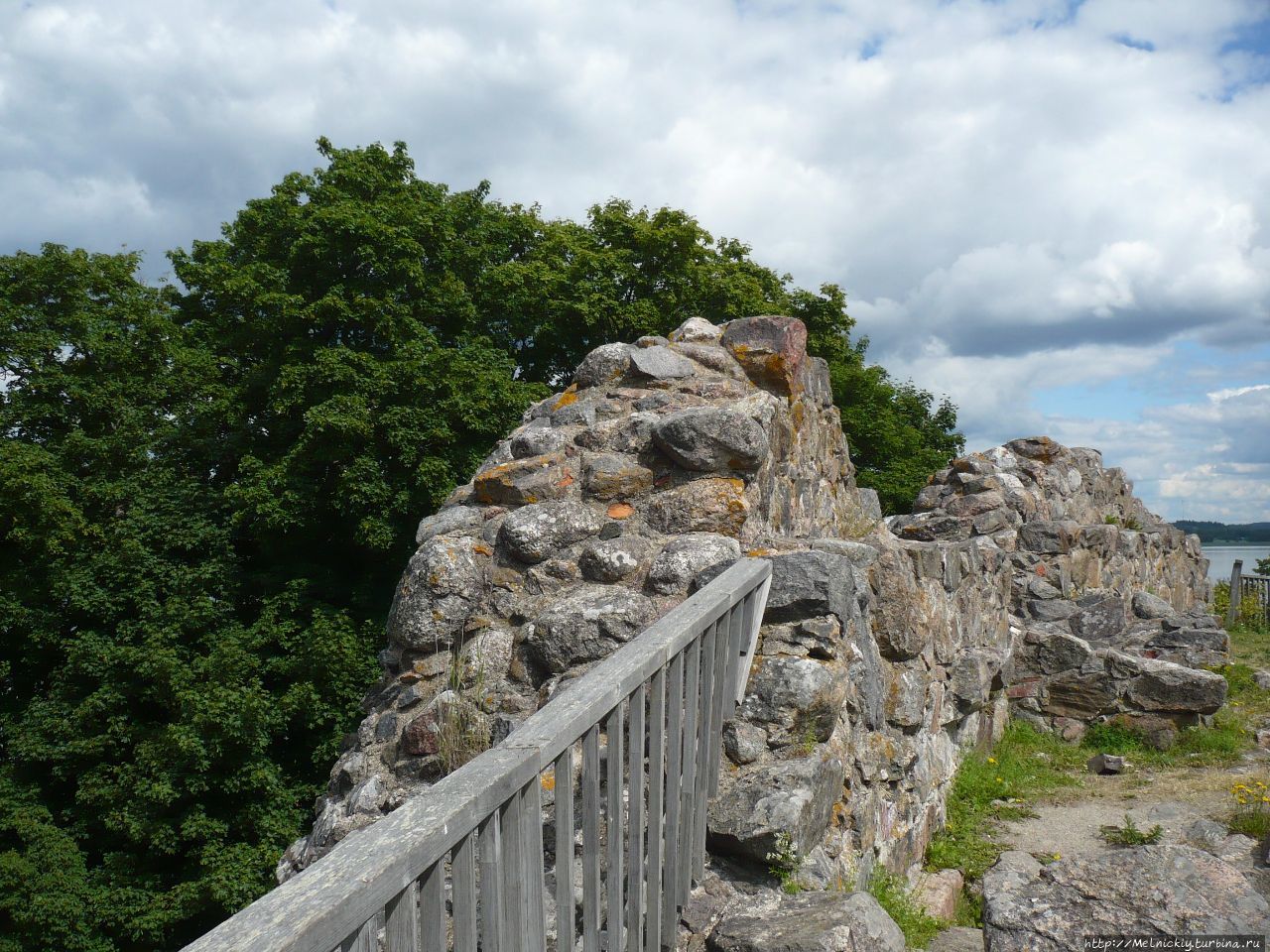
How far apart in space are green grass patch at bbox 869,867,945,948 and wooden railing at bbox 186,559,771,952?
33.1 inches

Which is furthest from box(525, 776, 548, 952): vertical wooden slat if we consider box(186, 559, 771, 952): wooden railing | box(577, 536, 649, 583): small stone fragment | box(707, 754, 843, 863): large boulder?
box(577, 536, 649, 583): small stone fragment

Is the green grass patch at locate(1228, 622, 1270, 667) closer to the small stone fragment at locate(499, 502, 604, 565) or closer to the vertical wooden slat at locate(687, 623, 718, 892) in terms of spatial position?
the small stone fragment at locate(499, 502, 604, 565)

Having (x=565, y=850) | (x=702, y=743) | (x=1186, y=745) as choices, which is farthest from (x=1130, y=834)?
(x=565, y=850)

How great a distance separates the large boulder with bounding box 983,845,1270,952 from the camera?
2.62 meters

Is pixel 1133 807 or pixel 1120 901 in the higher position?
pixel 1120 901

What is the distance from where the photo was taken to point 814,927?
2680 millimetres

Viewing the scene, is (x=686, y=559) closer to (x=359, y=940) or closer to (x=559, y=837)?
(x=559, y=837)

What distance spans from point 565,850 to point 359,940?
2.28ft

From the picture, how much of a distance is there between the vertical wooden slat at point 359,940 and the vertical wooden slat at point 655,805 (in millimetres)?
1201

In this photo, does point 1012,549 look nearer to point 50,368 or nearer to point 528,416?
point 528,416

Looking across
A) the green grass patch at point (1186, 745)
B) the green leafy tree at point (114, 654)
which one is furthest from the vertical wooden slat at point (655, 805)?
the green leafy tree at point (114, 654)

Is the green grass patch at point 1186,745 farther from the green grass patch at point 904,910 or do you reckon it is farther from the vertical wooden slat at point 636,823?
the vertical wooden slat at point 636,823

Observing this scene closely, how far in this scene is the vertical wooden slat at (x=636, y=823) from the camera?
8.06 ft

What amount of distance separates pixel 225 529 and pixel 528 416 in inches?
474
